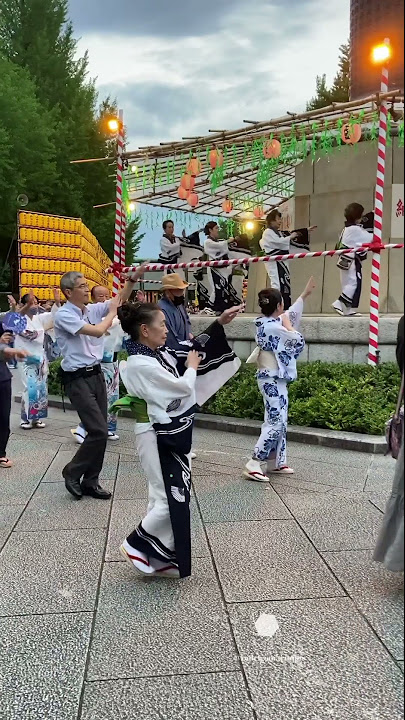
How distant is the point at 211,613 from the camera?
123 inches

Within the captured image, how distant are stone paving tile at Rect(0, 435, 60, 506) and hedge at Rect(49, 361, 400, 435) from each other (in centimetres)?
249

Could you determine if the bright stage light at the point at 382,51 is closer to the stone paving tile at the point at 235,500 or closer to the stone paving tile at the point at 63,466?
the stone paving tile at the point at 235,500

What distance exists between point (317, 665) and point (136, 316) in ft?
6.68

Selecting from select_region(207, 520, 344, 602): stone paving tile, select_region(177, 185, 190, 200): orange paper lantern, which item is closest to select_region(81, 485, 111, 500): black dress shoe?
select_region(207, 520, 344, 602): stone paving tile

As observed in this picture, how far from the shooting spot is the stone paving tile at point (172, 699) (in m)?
2.34

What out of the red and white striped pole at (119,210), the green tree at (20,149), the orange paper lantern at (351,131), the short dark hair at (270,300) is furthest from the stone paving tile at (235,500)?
the green tree at (20,149)

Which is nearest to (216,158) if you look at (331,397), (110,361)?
(110,361)

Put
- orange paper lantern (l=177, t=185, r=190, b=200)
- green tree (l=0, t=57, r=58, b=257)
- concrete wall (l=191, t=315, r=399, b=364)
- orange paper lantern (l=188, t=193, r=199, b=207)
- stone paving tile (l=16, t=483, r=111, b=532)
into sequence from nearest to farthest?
stone paving tile (l=16, t=483, r=111, b=532) < concrete wall (l=191, t=315, r=399, b=364) < orange paper lantern (l=177, t=185, r=190, b=200) < orange paper lantern (l=188, t=193, r=199, b=207) < green tree (l=0, t=57, r=58, b=257)

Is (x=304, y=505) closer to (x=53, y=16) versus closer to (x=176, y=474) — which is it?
(x=176, y=474)

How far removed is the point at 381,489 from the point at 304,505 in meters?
0.77

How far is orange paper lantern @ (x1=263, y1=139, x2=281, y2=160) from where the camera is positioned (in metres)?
10.8

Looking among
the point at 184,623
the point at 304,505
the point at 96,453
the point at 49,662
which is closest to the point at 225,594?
the point at 184,623

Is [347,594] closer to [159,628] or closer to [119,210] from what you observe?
[159,628]

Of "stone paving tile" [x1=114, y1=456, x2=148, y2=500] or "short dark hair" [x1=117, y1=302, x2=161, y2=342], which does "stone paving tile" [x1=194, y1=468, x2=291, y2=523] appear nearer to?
"stone paving tile" [x1=114, y1=456, x2=148, y2=500]
